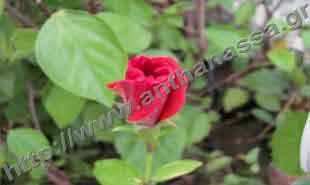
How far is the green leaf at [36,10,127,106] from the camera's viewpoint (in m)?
0.41

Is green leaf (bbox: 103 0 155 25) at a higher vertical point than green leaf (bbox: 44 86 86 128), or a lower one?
higher

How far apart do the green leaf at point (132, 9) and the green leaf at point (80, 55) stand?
145 mm

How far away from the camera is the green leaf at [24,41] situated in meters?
0.52

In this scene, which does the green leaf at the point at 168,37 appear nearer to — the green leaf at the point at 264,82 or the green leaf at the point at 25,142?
the green leaf at the point at 264,82

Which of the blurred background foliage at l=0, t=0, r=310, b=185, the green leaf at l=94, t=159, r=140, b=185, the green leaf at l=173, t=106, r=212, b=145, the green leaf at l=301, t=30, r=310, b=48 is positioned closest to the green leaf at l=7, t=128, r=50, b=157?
the blurred background foliage at l=0, t=0, r=310, b=185

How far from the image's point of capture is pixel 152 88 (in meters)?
0.37

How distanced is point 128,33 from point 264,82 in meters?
0.33

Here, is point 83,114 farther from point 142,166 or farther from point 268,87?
point 268,87

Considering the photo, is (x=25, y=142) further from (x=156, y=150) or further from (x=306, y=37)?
(x=306, y=37)

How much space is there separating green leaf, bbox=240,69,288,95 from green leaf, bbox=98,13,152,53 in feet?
0.98

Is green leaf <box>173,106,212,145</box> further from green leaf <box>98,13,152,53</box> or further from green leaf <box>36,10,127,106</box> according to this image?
green leaf <box>36,10,127,106</box>

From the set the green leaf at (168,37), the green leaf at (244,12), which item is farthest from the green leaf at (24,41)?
the green leaf at (244,12)

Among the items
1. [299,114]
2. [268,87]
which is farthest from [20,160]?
[268,87]

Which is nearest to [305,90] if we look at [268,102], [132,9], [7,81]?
[268,102]
